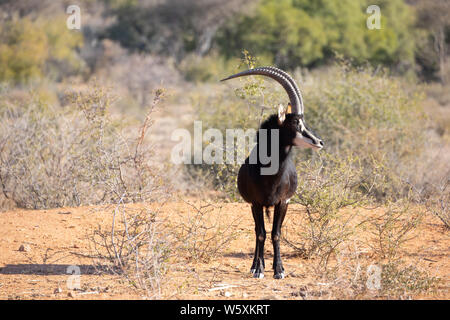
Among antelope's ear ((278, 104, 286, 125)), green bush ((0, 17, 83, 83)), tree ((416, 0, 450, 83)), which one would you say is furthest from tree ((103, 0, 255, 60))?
antelope's ear ((278, 104, 286, 125))

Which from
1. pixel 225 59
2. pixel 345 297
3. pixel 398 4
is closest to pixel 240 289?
pixel 345 297

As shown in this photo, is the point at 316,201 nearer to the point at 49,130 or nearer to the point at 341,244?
the point at 341,244

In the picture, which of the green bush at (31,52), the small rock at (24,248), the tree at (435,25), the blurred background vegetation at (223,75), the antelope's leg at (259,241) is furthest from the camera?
the tree at (435,25)

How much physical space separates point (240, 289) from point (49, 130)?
18.7 feet

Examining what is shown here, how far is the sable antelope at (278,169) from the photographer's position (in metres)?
6.21

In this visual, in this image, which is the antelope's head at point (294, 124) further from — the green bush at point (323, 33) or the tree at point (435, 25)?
the green bush at point (323, 33)

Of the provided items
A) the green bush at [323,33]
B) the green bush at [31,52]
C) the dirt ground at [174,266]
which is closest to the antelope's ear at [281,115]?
the dirt ground at [174,266]

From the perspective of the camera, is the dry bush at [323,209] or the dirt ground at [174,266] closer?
the dirt ground at [174,266]

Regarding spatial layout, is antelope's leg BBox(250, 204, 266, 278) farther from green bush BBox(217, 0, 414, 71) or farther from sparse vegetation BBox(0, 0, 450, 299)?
green bush BBox(217, 0, 414, 71)

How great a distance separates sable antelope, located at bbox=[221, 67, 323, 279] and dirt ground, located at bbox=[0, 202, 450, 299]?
40 centimetres

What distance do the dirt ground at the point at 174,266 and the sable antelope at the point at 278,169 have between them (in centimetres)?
40

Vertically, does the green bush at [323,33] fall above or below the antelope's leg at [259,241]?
above

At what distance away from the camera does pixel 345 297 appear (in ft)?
16.7

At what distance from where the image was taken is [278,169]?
6.25 m
